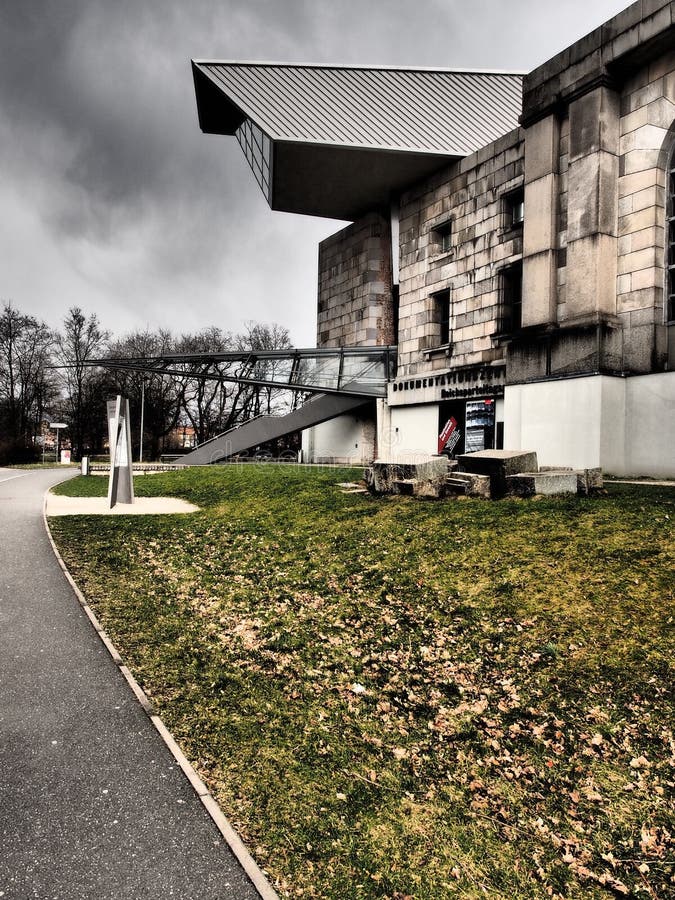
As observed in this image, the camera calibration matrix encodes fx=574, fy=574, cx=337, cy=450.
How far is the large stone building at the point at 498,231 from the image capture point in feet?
59.1

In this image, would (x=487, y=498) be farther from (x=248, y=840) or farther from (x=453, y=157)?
(x=453, y=157)

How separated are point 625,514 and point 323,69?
103 ft

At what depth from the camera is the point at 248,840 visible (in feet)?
10.2

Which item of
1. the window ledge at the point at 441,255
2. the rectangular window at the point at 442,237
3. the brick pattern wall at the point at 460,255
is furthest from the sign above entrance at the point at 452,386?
the rectangular window at the point at 442,237

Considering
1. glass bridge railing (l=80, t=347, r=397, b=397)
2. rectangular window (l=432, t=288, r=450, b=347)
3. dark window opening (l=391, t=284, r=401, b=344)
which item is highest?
dark window opening (l=391, t=284, r=401, b=344)

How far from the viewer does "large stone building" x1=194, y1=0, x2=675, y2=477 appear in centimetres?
1802

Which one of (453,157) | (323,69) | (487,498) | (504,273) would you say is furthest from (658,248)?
(323,69)

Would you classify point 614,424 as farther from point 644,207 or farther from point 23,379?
point 23,379

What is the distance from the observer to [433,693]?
195 inches

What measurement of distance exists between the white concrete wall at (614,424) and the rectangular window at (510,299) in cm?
671

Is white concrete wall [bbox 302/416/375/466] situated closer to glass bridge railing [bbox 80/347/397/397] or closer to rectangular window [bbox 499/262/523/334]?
glass bridge railing [bbox 80/347/397/397]

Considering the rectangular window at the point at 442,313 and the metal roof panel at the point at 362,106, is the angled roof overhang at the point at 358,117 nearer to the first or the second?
the metal roof panel at the point at 362,106

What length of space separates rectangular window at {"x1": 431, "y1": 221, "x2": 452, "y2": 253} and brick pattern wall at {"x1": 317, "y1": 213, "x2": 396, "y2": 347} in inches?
275

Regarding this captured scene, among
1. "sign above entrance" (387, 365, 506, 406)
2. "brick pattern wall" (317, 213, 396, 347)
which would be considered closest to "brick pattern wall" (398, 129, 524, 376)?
"sign above entrance" (387, 365, 506, 406)
